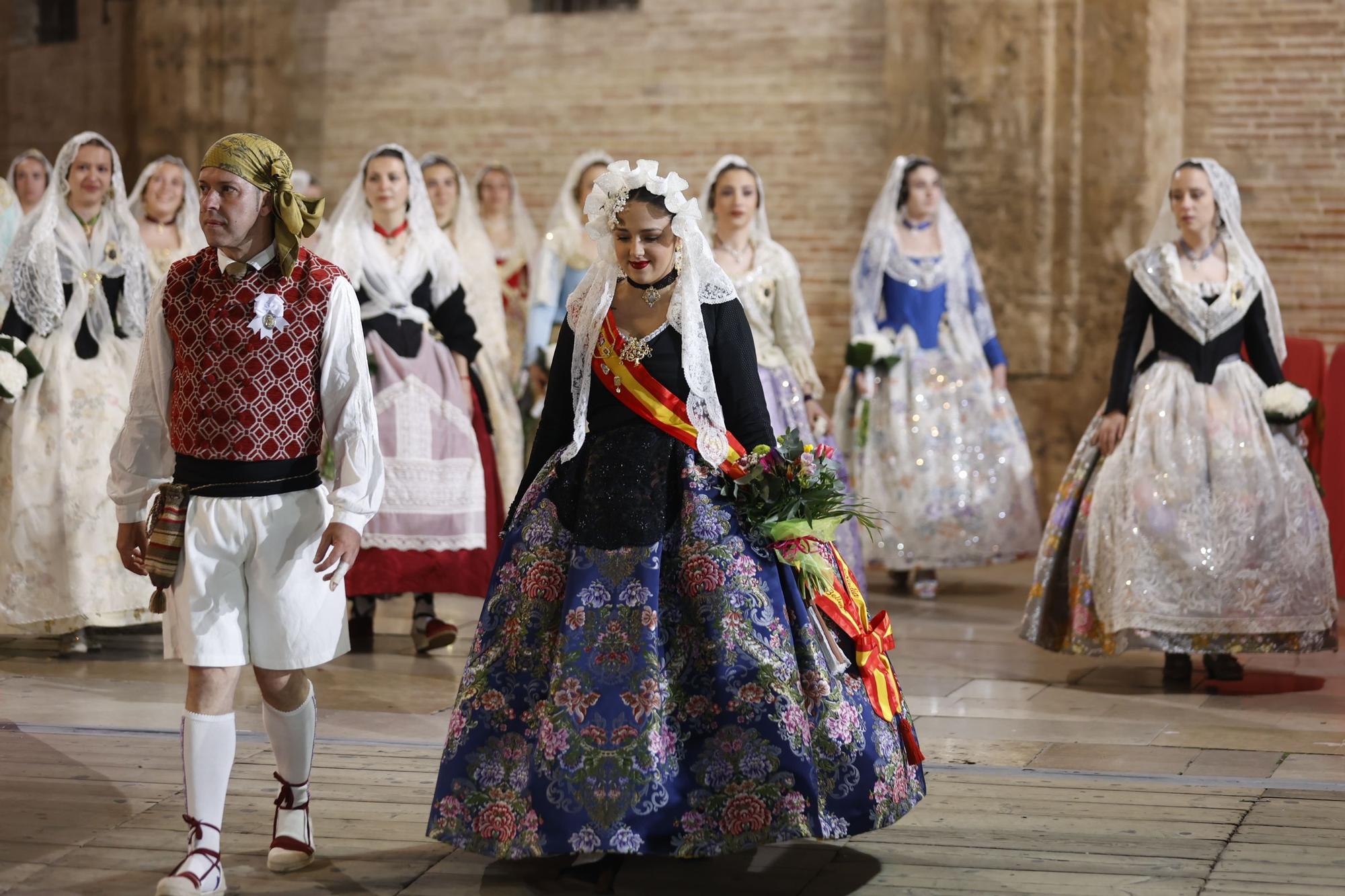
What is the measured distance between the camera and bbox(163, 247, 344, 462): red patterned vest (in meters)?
3.58

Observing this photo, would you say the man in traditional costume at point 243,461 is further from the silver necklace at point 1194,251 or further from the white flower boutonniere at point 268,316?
the silver necklace at point 1194,251

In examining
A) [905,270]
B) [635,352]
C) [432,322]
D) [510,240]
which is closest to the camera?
[635,352]

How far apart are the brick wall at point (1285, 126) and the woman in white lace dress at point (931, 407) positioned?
2.23m

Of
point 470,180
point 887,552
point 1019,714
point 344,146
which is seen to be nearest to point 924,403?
point 887,552

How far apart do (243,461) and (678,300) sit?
971 millimetres

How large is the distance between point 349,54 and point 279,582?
823 cm

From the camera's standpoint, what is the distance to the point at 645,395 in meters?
3.84

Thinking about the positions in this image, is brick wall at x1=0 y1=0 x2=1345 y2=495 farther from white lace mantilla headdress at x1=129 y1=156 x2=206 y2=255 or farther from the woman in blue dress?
the woman in blue dress

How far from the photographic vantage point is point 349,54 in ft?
37.0

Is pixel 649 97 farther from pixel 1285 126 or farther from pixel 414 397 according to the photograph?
pixel 414 397

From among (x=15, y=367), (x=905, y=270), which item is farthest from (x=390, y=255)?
(x=905, y=270)

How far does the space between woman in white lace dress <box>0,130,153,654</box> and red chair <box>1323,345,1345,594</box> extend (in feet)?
16.6

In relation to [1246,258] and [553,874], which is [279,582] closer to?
[553,874]

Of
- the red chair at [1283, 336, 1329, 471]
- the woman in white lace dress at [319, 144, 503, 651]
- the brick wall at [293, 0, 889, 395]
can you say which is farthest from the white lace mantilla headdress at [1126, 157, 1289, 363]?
the brick wall at [293, 0, 889, 395]
